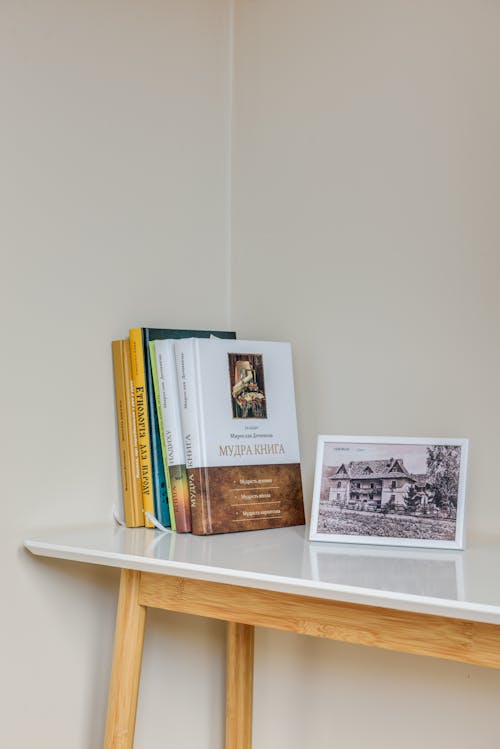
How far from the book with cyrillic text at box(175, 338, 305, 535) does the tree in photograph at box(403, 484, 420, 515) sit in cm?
23

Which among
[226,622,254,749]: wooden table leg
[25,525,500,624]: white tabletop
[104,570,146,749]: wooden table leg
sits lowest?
[226,622,254,749]: wooden table leg

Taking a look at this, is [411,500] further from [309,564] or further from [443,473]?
[309,564]

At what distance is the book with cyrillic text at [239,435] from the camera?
4.18 ft

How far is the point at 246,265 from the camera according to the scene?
157 centimetres

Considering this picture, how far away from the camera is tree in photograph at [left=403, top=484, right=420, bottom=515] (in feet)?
3.87

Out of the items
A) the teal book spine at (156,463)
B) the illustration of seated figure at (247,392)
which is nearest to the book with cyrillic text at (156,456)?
the teal book spine at (156,463)

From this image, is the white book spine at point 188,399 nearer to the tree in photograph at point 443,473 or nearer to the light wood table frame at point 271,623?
the light wood table frame at point 271,623

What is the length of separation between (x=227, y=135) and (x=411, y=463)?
734mm

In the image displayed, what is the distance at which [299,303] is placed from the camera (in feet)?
4.86

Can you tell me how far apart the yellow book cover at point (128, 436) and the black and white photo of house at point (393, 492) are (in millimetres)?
297

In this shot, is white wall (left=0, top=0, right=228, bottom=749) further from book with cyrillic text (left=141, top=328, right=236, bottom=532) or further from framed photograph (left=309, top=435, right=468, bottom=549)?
framed photograph (left=309, top=435, right=468, bottom=549)

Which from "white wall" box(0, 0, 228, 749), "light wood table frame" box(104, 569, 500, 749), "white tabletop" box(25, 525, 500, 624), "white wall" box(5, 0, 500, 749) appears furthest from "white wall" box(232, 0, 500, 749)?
"light wood table frame" box(104, 569, 500, 749)

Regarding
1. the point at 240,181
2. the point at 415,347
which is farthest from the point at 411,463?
the point at 240,181

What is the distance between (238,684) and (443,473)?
1.78 feet
